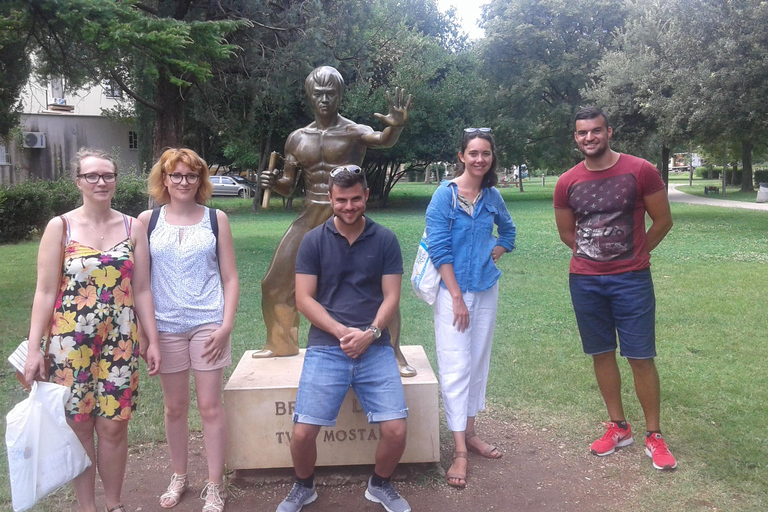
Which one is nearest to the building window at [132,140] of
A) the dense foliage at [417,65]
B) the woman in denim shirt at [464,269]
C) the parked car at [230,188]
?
the dense foliage at [417,65]

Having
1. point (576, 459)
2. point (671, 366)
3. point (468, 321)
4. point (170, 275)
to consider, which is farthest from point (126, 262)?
point (671, 366)

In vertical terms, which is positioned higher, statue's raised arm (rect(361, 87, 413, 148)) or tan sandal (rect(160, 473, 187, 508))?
statue's raised arm (rect(361, 87, 413, 148))

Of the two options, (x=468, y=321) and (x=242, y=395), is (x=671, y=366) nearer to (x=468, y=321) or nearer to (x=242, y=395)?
(x=468, y=321)

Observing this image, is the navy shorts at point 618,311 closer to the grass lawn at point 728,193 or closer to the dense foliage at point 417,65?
the dense foliage at point 417,65

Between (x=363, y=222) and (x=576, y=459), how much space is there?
2.07m

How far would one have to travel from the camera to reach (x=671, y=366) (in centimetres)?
577

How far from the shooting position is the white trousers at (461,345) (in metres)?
3.65

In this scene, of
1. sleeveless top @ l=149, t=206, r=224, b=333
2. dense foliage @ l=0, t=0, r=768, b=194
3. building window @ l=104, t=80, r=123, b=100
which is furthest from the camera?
building window @ l=104, t=80, r=123, b=100

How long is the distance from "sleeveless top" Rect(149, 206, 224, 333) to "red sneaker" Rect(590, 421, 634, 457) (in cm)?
252

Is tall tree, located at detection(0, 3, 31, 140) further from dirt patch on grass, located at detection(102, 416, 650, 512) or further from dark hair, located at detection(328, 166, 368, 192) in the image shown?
dark hair, located at detection(328, 166, 368, 192)

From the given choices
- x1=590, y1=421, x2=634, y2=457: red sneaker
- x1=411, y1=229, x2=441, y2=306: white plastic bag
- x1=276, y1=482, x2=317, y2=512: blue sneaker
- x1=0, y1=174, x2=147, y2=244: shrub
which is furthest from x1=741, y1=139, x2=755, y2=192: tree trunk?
x1=276, y1=482, x2=317, y2=512: blue sneaker

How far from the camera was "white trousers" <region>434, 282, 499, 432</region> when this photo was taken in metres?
3.65

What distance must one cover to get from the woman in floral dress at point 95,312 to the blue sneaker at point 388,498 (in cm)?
127

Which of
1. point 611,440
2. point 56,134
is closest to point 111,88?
point 611,440
